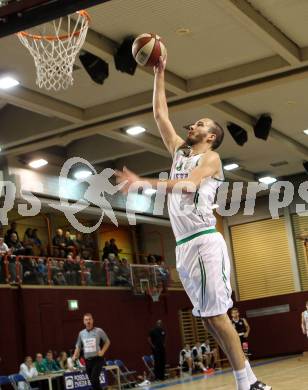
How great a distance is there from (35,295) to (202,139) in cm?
1663

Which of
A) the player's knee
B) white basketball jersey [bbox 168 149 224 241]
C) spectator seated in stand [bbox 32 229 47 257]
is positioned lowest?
the player's knee

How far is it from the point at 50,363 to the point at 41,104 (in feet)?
24.1

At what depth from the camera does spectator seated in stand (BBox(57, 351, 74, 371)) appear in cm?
2006

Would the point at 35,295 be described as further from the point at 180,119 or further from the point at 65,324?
the point at 180,119

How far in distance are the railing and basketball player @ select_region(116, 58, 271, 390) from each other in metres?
14.9

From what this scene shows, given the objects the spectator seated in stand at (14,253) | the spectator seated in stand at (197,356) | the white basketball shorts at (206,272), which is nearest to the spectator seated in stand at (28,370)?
the spectator seated in stand at (14,253)

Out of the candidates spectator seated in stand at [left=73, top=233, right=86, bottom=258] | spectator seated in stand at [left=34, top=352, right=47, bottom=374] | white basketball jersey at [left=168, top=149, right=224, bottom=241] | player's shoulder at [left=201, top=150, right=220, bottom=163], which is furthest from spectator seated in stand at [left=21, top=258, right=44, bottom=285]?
player's shoulder at [left=201, top=150, right=220, bottom=163]

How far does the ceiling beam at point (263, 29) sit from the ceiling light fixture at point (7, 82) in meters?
5.38

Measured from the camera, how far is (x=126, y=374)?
2289cm

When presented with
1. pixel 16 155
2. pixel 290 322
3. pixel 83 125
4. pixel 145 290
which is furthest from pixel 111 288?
pixel 290 322

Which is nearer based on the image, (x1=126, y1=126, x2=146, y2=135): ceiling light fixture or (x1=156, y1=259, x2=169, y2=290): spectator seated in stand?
(x1=126, y1=126, x2=146, y2=135): ceiling light fixture

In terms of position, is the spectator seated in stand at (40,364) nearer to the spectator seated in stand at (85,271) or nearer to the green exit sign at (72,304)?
the green exit sign at (72,304)

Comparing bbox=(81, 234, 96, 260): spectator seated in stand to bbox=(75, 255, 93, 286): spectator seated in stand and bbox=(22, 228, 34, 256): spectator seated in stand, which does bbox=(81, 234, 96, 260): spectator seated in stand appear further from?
bbox=(75, 255, 93, 286): spectator seated in stand

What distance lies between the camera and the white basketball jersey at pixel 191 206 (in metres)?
6.02
